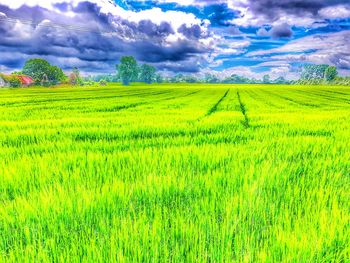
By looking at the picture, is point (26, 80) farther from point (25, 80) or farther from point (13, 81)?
point (13, 81)

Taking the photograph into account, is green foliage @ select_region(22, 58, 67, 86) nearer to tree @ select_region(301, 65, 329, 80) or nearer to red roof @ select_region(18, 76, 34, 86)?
red roof @ select_region(18, 76, 34, 86)

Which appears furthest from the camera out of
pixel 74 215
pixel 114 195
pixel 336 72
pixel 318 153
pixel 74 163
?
pixel 336 72

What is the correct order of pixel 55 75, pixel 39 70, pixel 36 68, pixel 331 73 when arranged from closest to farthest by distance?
pixel 39 70
pixel 36 68
pixel 55 75
pixel 331 73

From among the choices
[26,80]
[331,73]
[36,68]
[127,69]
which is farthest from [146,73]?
[331,73]

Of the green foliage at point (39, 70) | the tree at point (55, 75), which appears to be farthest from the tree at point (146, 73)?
the green foliage at point (39, 70)

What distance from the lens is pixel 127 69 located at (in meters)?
114

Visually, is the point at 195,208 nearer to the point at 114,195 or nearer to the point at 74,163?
the point at 114,195

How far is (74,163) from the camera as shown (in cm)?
361

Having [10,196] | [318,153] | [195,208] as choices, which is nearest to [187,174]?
[195,208]

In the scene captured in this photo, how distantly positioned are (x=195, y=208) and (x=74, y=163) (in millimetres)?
2210

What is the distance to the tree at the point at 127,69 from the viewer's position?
112625 mm

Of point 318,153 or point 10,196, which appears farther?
point 318,153

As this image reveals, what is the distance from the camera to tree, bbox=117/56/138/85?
11262 cm

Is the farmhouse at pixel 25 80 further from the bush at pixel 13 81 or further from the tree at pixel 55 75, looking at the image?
the tree at pixel 55 75
